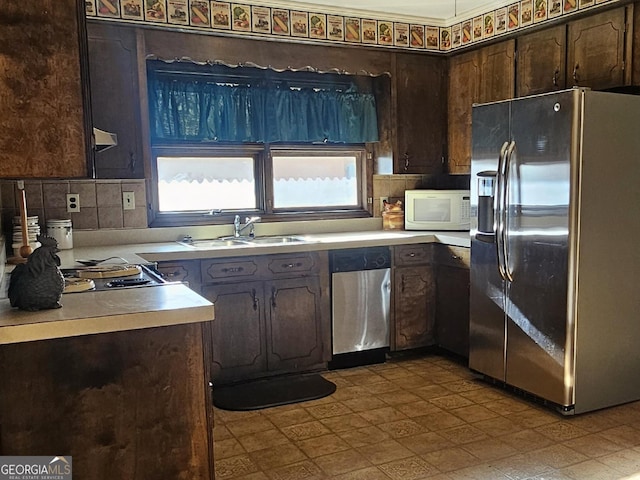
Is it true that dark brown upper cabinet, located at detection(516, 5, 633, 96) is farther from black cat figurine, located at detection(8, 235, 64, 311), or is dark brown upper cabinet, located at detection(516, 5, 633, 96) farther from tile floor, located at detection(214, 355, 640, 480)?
black cat figurine, located at detection(8, 235, 64, 311)

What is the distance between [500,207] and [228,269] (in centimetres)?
165

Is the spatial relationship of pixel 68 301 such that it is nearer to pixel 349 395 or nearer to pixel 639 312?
pixel 349 395

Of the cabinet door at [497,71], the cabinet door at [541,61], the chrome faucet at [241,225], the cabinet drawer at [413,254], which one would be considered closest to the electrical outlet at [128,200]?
the chrome faucet at [241,225]

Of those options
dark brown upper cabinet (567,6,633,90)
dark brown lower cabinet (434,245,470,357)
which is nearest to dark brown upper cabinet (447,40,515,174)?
dark brown upper cabinet (567,6,633,90)

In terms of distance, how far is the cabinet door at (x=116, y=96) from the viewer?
343 centimetres

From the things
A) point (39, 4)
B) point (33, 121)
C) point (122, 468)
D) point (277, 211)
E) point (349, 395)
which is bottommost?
point (349, 395)

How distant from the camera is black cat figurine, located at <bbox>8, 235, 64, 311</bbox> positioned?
5.88 feet

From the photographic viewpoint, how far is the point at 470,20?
4191 mm

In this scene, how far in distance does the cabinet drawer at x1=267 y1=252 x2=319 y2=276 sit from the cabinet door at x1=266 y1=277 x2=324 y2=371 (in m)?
0.06

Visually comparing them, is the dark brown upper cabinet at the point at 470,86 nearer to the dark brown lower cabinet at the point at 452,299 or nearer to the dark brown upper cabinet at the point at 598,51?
the dark brown upper cabinet at the point at 598,51

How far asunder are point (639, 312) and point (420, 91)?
2209 millimetres

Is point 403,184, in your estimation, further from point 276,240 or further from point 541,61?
point 541,61

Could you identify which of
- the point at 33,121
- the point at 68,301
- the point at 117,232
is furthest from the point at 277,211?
the point at 33,121

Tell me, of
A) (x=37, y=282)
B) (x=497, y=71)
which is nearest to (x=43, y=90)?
(x=37, y=282)
